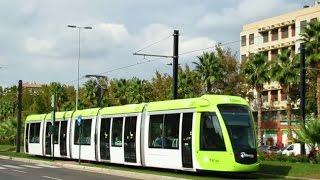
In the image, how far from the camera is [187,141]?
25031 mm

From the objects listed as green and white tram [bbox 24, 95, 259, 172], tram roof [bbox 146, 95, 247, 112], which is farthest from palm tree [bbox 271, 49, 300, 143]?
tram roof [bbox 146, 95, 247, 112]

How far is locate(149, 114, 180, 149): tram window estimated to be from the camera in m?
26.0

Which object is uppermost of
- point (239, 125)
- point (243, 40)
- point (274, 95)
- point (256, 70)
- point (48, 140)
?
point (243, 40)

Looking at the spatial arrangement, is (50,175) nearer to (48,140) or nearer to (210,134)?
(210,134)

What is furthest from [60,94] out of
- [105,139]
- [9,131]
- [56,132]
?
[105,139]

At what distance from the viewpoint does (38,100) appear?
10562 centimetres

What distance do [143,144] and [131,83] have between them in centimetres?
5816

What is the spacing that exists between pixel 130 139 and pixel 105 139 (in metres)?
3.33

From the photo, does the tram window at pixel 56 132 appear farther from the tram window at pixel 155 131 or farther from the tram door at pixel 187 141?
the tram door at pixel 187 141

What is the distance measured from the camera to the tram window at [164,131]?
26031 mm

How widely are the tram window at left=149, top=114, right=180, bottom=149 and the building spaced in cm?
5848

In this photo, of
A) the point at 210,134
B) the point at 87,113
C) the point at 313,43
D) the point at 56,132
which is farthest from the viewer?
the point at 313,43

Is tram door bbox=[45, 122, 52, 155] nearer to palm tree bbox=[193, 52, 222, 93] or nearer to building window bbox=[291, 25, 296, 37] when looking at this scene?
palm tree bbox=[193, 52, 222, 93]

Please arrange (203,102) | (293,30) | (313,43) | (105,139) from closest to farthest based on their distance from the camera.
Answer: (203,102), (105,139), (313,43), (293,30)
